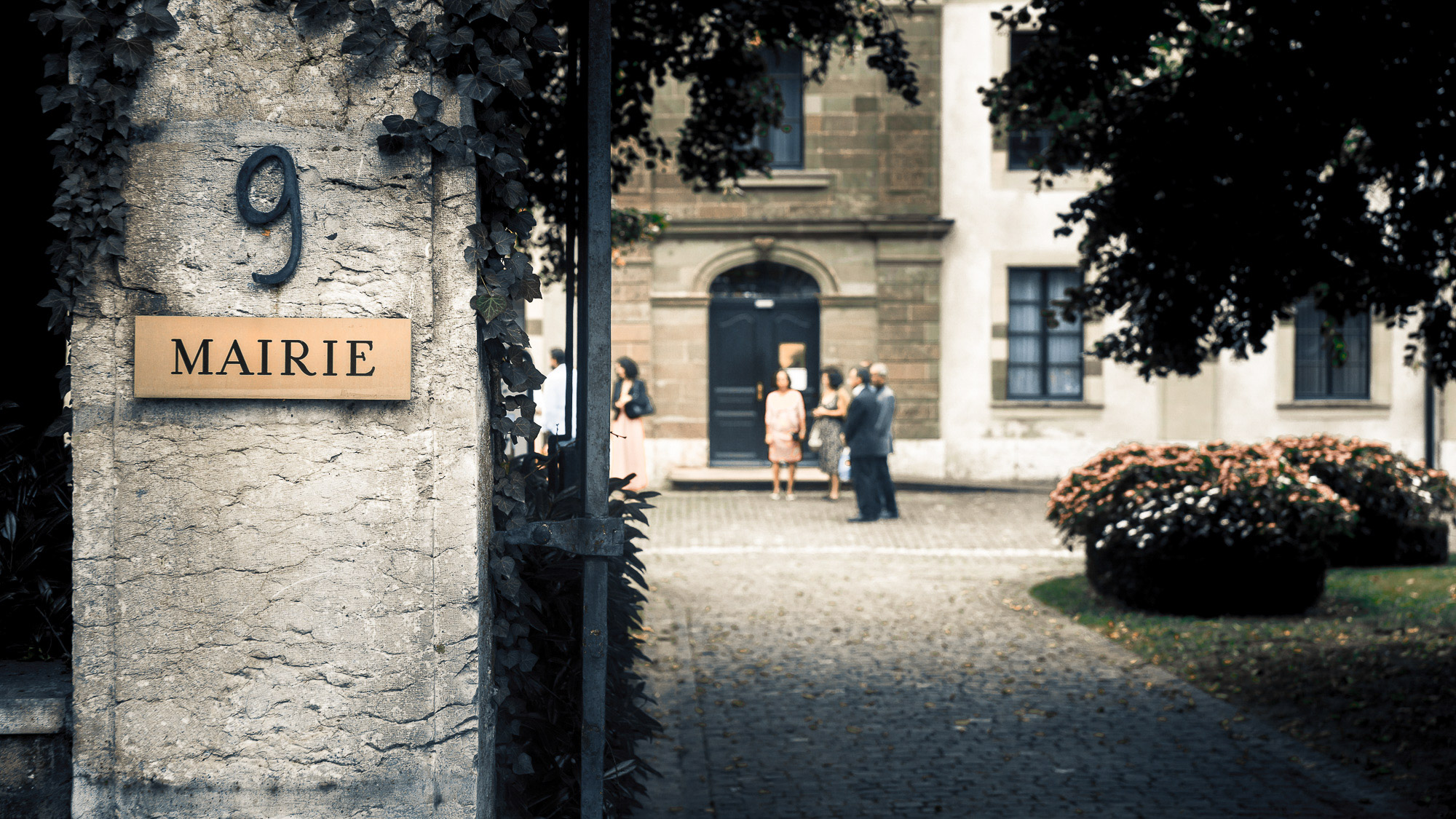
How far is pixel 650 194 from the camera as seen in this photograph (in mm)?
18266

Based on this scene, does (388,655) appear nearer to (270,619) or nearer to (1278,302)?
(270,619)

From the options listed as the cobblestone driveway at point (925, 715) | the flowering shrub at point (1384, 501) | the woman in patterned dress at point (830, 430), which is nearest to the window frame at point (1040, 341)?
the woman in patterned dress at point (830, 430)

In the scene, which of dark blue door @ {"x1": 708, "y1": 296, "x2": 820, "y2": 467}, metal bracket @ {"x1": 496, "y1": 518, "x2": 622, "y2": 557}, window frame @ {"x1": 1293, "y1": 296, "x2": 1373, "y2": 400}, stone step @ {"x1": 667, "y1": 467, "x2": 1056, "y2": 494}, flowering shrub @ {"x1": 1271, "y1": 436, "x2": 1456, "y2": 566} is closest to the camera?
metal bracket @ {"x1": 496, "y1": 518, "x2": 622, "y2": 557}

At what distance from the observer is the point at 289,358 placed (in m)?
2.66

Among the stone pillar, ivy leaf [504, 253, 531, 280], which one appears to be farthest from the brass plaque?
ivy leaf [504, 253, 531, 280]

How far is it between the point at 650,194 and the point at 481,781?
16040mm

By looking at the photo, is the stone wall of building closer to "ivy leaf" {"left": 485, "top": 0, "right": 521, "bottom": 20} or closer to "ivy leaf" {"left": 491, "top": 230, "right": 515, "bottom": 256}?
"ivy leaf" {"left": 491, "top": 230, "right": 515, "bottom": 256}

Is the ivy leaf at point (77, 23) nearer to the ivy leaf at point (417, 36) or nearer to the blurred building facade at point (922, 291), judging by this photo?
the ivy leaf at point (417, 36)

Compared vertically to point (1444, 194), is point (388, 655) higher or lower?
lower

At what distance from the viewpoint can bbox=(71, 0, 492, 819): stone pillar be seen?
8.69 ft

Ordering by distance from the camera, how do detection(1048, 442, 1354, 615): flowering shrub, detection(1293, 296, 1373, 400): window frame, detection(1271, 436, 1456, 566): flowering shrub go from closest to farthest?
detection(1048, 442, 1354, 615): flowering shrub < detection(1271, 436, 1456, 566): flowering shrub < detection(1293, 296, 1373, 400): window frame

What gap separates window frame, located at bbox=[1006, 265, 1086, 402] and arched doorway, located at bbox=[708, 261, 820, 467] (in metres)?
3.11

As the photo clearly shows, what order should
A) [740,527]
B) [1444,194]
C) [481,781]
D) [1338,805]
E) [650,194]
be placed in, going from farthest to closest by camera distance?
[650,194]
[740,527]
[1444,194]
[1338,805]
[481,781]

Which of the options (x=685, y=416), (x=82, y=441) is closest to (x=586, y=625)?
(x=82, y=441)
